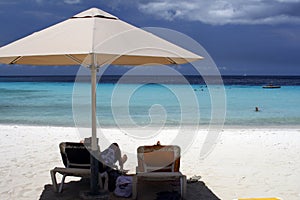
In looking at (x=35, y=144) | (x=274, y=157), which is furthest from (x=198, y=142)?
(x=35, y=144)

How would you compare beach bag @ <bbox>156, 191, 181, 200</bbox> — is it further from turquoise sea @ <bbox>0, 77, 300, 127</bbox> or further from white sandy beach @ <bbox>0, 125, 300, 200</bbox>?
turquoise sea @ <bbox>0, 77, 300, 127</bbox>

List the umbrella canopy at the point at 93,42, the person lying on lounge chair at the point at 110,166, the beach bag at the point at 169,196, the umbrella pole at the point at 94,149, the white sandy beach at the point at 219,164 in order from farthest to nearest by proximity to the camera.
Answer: the white sandy beach at the point at 219,164
the person lying on lounge chair at the point at 110,166
the beach bag at the point at 169,196
the umbrella pole at the point at 94,149
the umbrella canopy at the point at 93,42

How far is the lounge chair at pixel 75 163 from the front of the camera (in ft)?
15.6

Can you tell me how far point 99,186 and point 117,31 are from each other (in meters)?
1.88

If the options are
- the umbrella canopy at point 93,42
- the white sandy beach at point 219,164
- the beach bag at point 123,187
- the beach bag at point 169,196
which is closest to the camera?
the umbrella canopy at point 93,42

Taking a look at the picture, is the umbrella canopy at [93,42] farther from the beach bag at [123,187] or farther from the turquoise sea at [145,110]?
the turquoise sea at [145,110]

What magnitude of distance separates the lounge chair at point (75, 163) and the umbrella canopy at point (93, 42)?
121 cm

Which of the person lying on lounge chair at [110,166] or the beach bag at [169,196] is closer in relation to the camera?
the beach bag at [169,196]

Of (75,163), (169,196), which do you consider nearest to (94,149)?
(75,163)

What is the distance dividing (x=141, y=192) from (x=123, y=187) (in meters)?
0.29

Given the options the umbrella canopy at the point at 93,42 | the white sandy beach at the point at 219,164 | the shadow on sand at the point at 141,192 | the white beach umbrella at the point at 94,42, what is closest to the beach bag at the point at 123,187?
the shadow on sand at the point at 141,192

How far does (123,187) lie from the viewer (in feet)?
15.7

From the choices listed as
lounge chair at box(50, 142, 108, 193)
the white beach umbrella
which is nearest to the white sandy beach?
lounge chair at box(50, 142, 108, 193)

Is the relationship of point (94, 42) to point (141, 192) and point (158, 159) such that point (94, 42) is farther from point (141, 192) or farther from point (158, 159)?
point (141, 192)
